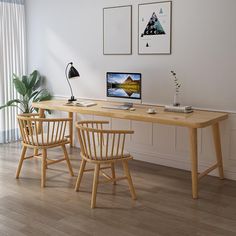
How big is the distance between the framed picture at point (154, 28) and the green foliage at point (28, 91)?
1.77m

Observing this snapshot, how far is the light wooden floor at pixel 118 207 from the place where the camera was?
3031 millimetres

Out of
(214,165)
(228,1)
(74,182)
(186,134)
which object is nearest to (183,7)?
(228,1)

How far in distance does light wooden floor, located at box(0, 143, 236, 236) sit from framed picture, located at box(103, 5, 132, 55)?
4.96 ft

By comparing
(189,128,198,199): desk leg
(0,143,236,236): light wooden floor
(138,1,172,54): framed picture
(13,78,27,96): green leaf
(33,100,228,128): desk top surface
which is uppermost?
(138,1,172,54): framed picture

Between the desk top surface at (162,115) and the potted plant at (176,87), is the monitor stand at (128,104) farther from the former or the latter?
the potted plant at (176,87)

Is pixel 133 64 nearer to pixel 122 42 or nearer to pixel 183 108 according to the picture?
pixel 122 42

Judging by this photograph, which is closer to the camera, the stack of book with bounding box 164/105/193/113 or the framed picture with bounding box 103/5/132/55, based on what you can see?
the stack of book with bounding box 164/105/193/113

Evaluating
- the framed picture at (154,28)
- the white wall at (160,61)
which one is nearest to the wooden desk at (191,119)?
the white wall at (160,61)

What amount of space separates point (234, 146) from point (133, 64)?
1548 mm

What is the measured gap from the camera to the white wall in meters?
4.09

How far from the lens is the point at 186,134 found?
176 inches

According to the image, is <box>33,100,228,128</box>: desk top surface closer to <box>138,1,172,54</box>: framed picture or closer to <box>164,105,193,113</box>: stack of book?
<box>164,105,193,113</box>: stack of book

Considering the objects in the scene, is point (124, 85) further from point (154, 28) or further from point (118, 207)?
point (118, 207)

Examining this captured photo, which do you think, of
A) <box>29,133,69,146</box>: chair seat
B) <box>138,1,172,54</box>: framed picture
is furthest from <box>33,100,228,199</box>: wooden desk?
<box>138,1,172,54</box>: framed picture
